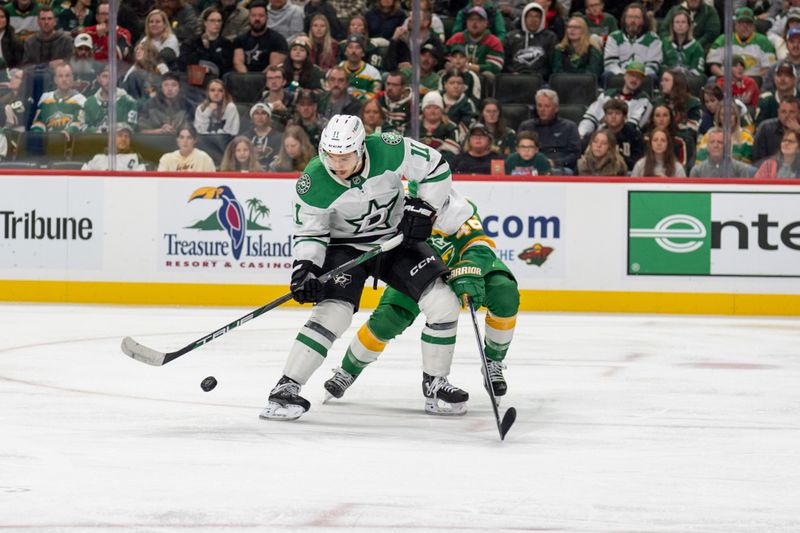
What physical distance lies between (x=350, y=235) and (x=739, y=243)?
14.6ft

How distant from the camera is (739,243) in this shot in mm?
8820

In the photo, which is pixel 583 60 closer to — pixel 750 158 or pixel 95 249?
pixel 750 158

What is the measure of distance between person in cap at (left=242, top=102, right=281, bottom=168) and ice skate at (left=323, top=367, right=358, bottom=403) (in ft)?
13.1

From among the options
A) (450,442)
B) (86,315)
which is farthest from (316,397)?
(86,315)

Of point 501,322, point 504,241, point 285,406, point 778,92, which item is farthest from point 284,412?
point 778,92

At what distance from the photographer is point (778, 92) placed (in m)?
8.65

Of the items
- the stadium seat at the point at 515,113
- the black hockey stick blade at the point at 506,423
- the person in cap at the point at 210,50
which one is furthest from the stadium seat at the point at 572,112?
the black hockey stick blade at the point at 506,423

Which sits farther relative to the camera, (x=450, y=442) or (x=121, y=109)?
(x=121, y=109)

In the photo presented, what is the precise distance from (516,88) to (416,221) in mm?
4198

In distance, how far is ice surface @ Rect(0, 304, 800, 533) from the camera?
335 cm

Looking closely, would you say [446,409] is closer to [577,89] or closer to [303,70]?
[577,89]

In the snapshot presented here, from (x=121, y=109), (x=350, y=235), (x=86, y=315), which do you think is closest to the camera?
(x=350, y=235)

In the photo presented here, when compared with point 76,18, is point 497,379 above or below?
below

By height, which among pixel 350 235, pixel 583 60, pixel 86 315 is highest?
pixel 583 60
